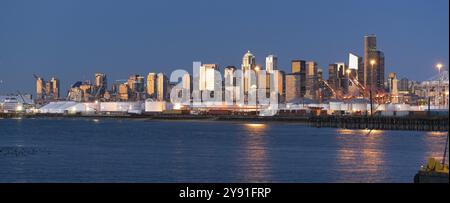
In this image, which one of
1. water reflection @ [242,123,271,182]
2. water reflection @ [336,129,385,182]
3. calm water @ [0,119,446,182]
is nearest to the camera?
water reflection @ [336,129,385,182]

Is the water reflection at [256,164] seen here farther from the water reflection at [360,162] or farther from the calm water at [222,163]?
the water reflection at [360,162]

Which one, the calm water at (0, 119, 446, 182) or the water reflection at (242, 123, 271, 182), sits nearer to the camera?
the water reflection at (242, 123, 271, 182)

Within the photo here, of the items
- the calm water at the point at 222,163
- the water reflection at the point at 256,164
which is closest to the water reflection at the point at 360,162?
the calm water at the point at 222,163

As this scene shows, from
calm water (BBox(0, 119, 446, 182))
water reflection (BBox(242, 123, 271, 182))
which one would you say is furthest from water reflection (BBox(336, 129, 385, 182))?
water reflection (BBox(242, 123, 271, 182))

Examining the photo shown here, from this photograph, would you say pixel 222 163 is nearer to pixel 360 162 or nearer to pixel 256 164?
pixel 256 164

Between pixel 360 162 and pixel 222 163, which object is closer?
pixel 360 162

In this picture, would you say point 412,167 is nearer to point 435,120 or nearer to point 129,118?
point 435,120

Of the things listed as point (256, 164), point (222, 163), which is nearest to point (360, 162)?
point (256, 164)

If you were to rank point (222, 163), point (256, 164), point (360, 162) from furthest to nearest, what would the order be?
1. point (222, 163)
2. point (360, 162)
3. point (256, 164)

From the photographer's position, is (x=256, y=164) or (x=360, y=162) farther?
(x=360, y=162)

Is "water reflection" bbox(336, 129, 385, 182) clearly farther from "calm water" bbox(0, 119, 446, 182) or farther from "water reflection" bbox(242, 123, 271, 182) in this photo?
"water reflection" bbox(242, 123, 271, 182)

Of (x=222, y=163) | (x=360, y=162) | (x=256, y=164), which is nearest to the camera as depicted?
(x=256, y=164)
